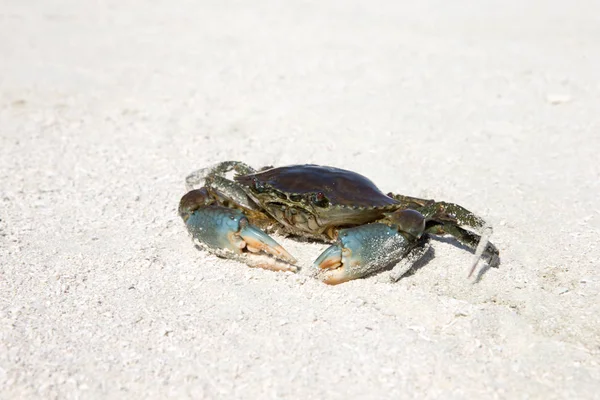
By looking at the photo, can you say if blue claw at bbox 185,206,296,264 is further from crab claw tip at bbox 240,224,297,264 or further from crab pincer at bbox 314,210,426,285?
crab pincer at bbox 314,210,426,285

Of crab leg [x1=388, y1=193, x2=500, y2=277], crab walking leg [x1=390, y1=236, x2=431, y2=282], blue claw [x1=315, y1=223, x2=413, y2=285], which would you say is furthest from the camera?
crab leg [x1=388, y1=193, x2=500, y2=277]

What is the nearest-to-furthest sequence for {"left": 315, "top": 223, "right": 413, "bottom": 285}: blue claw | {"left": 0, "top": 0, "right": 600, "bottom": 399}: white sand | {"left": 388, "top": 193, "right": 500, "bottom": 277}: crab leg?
{"left": 0, "top": 0, "right": 600, "bottom": 399}: white sand, {"left": 315, "top": 223, "right": 413, "bottom": 285}: blue claw, {"left": 388, "top": 193, "right": 500, "bottom": 277}: crab leg

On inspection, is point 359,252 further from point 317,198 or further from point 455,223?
point 455,223

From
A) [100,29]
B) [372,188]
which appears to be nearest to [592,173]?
[372,188]

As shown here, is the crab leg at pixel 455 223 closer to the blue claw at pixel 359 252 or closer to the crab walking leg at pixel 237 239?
the blue claw at pixel 359 252

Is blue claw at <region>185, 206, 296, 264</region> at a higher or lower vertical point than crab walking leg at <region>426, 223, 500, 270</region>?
lower

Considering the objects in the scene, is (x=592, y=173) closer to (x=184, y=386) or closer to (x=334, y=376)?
(x=334, y=376)

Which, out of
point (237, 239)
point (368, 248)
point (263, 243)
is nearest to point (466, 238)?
point (368, 248)

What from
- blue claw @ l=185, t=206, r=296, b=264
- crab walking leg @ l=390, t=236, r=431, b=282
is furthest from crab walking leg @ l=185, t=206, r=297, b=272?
crab walking leg @ l=390, t=236, r=431, b=282
